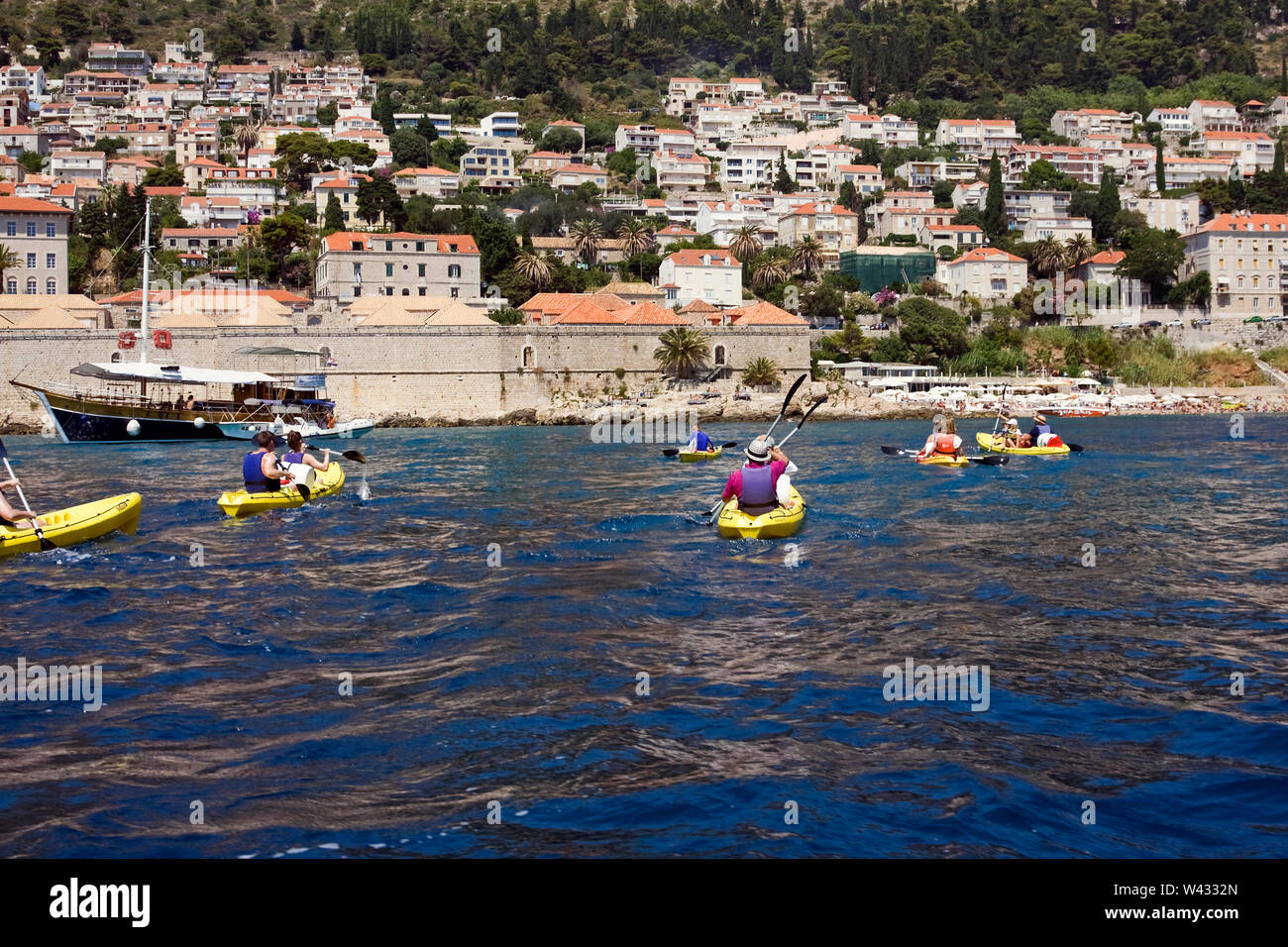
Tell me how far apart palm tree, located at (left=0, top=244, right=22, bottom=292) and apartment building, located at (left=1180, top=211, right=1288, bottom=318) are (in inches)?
3246

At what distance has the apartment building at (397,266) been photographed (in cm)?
7500

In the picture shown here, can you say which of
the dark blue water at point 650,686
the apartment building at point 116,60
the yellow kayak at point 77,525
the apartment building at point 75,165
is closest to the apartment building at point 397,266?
the apartment building at point 75,165

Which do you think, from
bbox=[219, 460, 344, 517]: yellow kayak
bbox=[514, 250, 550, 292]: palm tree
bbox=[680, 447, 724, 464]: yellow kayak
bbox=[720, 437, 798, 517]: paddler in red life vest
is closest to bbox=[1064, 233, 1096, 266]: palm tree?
bbox=[514, 250, 550, 292]: palm tree

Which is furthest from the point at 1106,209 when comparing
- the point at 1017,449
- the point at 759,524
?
the point at 759,524

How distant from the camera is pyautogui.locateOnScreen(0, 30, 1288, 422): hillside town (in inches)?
2945

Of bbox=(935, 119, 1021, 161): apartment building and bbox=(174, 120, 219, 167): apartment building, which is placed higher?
bbox=(935, 119, 1021, 161): apartment building

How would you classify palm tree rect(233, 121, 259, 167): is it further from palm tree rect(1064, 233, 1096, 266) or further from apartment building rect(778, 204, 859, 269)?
palm tree rect(1064, 233, 1096, 266)

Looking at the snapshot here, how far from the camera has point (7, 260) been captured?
72750mm

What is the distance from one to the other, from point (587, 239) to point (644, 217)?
1576 cm

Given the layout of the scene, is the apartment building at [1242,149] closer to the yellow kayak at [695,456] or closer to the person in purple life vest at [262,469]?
the yellow kayak at [695,456]

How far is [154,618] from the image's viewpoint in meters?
12.6

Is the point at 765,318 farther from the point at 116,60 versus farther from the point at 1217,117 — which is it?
the point at 116,60

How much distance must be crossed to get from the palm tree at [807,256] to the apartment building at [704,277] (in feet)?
36.0

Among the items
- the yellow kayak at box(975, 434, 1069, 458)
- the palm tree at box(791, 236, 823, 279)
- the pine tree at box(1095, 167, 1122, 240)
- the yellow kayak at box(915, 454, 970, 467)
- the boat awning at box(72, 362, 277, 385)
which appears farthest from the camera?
the pine tree at box(1095, 167, 1122, 240)
